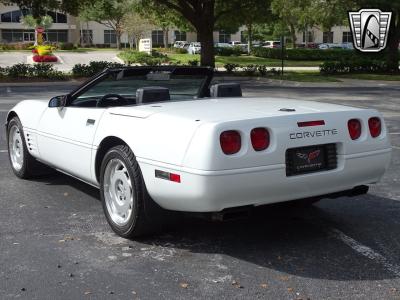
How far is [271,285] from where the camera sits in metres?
3.82

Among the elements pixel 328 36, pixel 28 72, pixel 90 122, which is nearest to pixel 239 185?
pixel 90 122

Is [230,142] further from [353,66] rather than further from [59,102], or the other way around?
[353,66]

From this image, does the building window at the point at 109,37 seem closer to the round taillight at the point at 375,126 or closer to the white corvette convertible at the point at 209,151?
the white corvette convertible at the point at 209,151

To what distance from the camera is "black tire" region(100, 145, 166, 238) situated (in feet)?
14.5

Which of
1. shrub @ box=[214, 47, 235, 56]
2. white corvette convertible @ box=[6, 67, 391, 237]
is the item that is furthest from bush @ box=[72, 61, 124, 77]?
shrub @ box=[214, 47, 235, 56]

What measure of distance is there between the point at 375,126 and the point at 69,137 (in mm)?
2726

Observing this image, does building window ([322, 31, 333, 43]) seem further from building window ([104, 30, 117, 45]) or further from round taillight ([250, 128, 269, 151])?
round taillight ([250, 128, 269, 151])

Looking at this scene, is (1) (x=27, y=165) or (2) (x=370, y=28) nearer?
(1) (x=27, y=165)

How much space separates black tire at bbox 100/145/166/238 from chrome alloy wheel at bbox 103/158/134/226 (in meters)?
0.07

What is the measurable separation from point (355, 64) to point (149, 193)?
99.0 ft

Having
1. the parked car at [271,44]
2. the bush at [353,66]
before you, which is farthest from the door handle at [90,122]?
the parked car at [271,44]

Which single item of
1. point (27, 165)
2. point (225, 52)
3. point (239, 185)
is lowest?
point (27, 165)

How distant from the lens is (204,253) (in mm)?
4441

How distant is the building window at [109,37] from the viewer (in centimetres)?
9500
